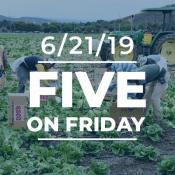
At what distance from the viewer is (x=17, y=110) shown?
9.75 meters

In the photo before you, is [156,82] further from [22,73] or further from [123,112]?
[22,73]

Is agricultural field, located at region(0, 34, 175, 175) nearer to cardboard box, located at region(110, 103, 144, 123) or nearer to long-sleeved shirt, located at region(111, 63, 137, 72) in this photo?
cardboard box, located at region(110, 103, 144, 123)

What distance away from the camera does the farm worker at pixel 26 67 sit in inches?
438

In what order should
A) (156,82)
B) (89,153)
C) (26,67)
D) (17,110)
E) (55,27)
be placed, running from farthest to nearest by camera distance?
(55,27) < (26,67) < (156,82) < (17,110) < (89,153)

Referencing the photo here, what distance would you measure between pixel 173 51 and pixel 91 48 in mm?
2787

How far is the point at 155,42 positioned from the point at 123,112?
8656 mm

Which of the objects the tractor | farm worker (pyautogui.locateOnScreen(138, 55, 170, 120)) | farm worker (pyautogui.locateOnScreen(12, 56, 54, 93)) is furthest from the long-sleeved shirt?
the tractor

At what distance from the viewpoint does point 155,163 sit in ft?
26.7

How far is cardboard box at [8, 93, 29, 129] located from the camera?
9.72m

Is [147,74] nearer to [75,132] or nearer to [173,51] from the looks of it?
[75,132]

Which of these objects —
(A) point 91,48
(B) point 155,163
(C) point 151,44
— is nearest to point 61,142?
(B) point 155,163

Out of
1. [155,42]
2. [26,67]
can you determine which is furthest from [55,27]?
[26,67]

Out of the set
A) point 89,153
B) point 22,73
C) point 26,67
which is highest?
point 26,67

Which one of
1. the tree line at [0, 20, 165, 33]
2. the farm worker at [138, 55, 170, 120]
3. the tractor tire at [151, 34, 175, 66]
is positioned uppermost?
the tree line at [0, 20, 165, 33]
